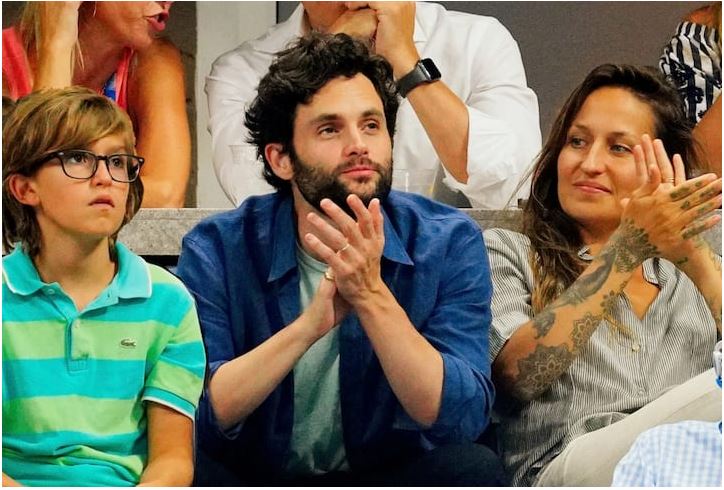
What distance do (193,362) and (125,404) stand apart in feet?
0.43

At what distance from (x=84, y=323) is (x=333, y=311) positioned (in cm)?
41

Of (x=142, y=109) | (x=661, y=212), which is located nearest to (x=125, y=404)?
(x=142, y=109)

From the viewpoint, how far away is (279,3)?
2.10 metres

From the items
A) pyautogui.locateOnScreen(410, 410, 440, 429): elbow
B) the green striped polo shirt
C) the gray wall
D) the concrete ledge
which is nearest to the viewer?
the green striped polo shirt

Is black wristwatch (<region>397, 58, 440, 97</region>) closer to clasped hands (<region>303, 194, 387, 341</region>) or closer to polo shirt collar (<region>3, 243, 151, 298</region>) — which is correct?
clasped hands (<region>303, 194, 387, 341</region>)

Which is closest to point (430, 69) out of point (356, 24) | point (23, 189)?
point (356, 24)

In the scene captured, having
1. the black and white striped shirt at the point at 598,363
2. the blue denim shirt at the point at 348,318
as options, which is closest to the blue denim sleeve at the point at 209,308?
the blue denim shirt at the point at 348,318

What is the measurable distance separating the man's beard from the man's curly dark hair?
0.14ft

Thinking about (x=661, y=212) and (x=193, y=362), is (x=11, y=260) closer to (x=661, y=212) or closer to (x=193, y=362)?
(x=193, y=362)

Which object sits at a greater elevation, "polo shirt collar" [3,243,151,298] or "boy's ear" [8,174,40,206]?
"boy's ear" [8,174,40,206]

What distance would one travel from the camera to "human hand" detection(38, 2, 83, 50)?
6.71 ft

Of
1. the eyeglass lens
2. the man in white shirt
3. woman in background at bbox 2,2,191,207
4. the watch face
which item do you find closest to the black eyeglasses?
the eyeglass lens

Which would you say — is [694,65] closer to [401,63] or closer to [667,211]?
[667,211]

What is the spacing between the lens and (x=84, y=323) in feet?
5.98
